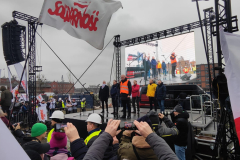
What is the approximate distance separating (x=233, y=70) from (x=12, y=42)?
6.63 meters

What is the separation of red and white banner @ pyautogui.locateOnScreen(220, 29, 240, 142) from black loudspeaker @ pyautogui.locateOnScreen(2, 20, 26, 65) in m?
6.27

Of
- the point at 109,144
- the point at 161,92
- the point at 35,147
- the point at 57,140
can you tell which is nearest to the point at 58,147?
the point at 57,140

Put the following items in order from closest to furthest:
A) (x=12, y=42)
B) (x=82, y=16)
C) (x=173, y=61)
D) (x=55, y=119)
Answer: (x=55, y=119), (x=82, y=16), (x=12, y=42), (x=173, y=61)

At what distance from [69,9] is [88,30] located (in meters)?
0.53

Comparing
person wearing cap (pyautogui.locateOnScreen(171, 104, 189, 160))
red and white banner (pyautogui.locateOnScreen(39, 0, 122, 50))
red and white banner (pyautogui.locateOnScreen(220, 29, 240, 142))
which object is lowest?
person wearing cap (pyautogui.locateOnScreen(171, 104, 189, 160))

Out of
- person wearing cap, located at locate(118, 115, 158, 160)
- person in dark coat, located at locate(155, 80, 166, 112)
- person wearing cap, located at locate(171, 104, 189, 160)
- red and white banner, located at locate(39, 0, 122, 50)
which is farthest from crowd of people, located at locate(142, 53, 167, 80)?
person wearing cap, located at locate(118, 115, 158, 160)

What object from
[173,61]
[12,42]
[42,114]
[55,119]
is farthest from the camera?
[173,61]

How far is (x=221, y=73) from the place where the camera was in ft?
10.9

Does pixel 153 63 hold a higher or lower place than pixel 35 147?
higher

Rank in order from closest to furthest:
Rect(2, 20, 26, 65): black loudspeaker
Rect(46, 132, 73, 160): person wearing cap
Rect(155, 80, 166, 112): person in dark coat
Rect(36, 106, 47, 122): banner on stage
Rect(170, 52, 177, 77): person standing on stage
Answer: Rect(46, 132, 73, 160): person wearing cap → Rect(2, 20, 26, 65): black loudspeaker → Rect(155, 80, 166, 112): person in dark coat → Rect(36, 106, 47, 122): banner on stage → Rect(170, 52, 177, 77): person standing on stage

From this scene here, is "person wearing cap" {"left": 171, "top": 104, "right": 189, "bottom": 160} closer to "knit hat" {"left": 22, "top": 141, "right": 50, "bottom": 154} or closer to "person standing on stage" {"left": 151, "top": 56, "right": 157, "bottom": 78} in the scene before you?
"knit hat" {"left": 22, "top": 141, "right": 50, "bottom": 154}

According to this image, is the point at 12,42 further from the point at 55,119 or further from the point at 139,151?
the point at 139,151

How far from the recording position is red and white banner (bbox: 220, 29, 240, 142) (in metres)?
1.86

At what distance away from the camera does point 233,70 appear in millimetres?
1898
